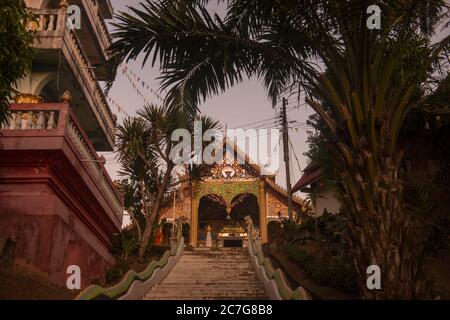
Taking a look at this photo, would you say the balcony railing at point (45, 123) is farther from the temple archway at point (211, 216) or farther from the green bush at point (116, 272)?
the temple archway at point (211, 216)

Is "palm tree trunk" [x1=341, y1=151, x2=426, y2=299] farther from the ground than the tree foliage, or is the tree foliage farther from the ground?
the tree foliage

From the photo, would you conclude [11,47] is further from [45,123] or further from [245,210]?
[245,210]

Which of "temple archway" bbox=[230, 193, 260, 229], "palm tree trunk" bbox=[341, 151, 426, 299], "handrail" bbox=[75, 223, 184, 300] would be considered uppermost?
"temple archway" bbox=[230, 193, 260, 229]

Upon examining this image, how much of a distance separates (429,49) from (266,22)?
267 centimetres

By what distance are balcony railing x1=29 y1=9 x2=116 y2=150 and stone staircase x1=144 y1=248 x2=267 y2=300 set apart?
17.8ft

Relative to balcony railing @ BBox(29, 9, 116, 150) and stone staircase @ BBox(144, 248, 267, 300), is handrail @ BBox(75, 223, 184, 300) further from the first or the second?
balcony railing @ BBox(29, 9, 116, 150)

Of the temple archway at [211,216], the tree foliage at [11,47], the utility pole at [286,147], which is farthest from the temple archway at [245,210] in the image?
the tree foliage at [11,47]

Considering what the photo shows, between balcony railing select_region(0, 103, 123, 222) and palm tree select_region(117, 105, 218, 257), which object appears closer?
balcony railing select_region(0, 103, 123, 222)

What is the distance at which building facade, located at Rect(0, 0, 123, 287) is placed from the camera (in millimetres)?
8781

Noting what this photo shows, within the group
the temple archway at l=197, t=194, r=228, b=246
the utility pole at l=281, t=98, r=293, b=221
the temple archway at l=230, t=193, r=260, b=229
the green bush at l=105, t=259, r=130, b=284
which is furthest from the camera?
the temple archway at l=197, t=194, r=228, b=246

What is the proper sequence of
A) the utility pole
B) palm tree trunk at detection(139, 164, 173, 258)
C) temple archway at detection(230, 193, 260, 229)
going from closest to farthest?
palm tree trunk at detection(139, 164, 173, 258)
the utility pole
temple archway at detection(230, 193, 260, 229)

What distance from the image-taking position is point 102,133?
15.9m

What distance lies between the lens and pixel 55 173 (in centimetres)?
916

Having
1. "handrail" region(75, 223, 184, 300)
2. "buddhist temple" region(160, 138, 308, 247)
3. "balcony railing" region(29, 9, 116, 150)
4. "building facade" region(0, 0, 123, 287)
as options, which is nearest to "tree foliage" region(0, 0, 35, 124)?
"building facade" region(0, 0, 123, 287)
